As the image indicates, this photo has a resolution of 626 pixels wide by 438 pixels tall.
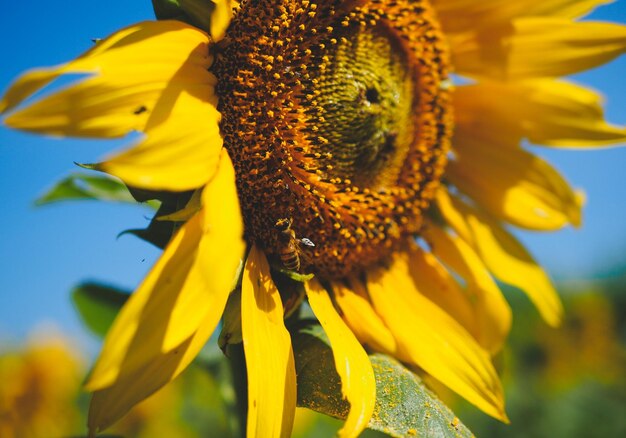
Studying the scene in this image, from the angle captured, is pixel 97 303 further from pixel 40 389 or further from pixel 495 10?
pixel 495 10

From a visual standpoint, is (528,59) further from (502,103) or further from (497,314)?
(497,314)

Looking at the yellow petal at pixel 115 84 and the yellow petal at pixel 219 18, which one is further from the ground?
the yellow petal at pixel 219 18

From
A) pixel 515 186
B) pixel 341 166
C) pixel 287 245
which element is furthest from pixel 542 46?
pixel 287 245

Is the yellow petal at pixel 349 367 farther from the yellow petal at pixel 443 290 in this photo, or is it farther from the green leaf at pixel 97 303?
the green leaf at pixel 97 303

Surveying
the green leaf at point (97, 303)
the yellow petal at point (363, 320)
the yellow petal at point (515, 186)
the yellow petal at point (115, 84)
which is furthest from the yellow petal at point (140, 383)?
the yellow petal at point (515, 186)

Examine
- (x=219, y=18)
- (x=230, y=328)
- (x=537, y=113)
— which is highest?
(x=219, y=18)

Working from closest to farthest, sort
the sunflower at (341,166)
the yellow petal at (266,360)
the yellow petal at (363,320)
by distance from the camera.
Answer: the sunflower at (341,166) < the yellow petal at (266,360) < the yellow petal at (363,320)

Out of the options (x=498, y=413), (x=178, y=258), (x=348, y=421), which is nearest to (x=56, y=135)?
(x=178, y=258)
